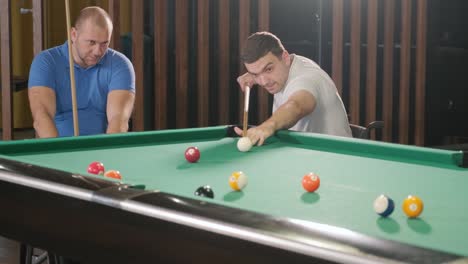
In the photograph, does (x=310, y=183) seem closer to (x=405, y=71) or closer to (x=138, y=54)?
(x=138, y=54)

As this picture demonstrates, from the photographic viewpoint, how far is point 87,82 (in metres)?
3.91

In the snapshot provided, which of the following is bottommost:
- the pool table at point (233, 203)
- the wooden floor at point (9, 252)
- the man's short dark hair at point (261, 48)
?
the wooden floor at point (9, 252)

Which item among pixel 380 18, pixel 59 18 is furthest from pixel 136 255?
pixel 59 18

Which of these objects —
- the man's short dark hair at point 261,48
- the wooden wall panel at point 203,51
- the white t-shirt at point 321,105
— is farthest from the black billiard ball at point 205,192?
Answer: the wooden wall panel at point 203,51

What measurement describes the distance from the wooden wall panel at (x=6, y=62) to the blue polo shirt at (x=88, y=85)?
500 mm

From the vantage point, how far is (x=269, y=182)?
211 cm

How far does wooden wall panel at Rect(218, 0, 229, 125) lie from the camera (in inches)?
202

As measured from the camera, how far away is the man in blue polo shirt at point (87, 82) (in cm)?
371

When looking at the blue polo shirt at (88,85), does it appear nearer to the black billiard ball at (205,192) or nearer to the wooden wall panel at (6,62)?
the wooden wall panel at (6,62)

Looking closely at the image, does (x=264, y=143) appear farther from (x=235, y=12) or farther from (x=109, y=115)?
(x=235, y=12)

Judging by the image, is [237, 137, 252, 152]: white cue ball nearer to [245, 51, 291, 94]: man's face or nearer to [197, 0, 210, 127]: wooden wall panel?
[245, 51, 291, 94]: man's face

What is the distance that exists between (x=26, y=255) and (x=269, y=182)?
1.36 meters

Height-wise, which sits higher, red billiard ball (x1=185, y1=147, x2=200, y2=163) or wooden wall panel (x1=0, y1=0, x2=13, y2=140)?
wooden wall panel (x1=0, y1=0, x2=13, y2=140)

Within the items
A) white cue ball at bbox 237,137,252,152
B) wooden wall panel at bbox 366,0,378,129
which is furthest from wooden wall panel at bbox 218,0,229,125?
white cue ball at bbox 237,137,252,152
